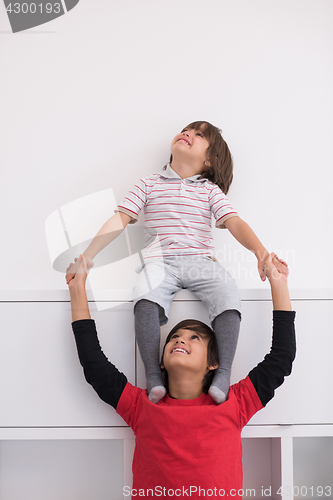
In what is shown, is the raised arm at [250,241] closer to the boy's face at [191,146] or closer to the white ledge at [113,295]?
the white ledge at [113,295]

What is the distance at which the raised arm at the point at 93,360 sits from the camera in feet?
2.86

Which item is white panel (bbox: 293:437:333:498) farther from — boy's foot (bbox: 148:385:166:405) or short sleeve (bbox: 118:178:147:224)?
short sleeve (bbox: 118:178:147:224)

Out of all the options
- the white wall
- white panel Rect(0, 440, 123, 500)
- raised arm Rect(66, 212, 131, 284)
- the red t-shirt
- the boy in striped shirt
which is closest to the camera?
the red t-shirt

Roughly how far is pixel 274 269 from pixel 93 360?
1.55 feet

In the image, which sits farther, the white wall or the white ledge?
the white wall

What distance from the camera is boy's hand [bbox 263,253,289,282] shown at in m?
0.93

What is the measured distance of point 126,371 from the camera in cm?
94

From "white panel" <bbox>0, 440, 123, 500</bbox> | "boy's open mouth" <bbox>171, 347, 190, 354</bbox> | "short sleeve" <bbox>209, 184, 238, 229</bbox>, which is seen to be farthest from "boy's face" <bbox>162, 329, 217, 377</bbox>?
"white panel" <bbox>0, 440, 123, 500</bbox>

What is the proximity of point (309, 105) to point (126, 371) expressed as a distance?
1055mm

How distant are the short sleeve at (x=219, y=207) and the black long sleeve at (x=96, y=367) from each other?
44 cm

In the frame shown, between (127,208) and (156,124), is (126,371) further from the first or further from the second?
(156,124)

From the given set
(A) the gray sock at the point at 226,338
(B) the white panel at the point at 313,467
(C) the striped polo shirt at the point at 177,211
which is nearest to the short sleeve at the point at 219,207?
(C) the striped polo shirt at the point at 177,211

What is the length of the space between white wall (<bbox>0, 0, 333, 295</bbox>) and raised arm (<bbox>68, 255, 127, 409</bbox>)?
0.38m

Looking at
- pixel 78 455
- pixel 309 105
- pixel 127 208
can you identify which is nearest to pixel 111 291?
pixel 127 208
